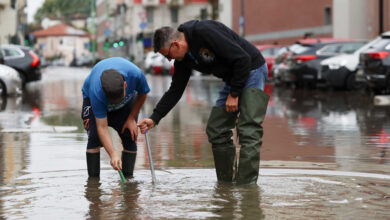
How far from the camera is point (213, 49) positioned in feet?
22.8

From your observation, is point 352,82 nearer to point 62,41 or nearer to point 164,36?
point 164,36

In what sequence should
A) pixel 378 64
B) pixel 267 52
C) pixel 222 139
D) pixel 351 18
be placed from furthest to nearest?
pixel 351 18 → pixel 267 52 → pixel 378 64 → pixel 222 139

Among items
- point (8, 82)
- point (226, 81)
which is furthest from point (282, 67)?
point (226, 81)

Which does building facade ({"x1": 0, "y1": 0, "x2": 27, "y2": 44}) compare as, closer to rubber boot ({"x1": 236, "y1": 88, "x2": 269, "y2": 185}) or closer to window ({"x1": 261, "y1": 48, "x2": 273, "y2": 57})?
window ({"x1": 261, "y1": 48, "x2": 273, "y2": 57})

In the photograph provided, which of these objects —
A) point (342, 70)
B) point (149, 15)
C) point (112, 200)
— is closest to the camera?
point (112, 200)

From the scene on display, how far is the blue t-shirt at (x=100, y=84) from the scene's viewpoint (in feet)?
23.8

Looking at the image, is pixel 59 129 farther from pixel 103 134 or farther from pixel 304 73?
pixel 304 73

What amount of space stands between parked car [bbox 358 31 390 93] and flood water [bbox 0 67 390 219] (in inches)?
179

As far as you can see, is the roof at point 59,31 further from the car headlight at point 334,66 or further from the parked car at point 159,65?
the car headlight at point 334,66

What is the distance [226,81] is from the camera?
734 centimetres

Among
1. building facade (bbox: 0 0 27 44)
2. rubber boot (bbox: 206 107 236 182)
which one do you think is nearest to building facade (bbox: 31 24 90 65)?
building facade (bbox: 0 0 27 44)

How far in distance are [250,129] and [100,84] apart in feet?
4.05

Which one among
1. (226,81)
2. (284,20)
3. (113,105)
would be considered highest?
(226,81)

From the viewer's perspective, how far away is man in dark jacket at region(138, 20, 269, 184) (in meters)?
6.99
